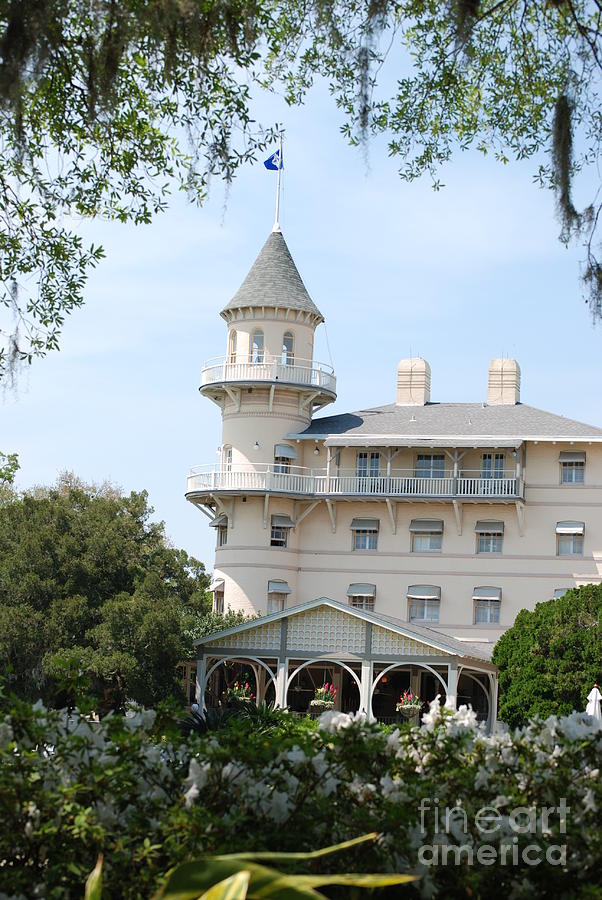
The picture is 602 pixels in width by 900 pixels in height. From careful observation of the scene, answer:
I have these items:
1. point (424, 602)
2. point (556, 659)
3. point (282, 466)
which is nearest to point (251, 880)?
point (556, 659)

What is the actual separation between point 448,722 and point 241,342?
4441 cm

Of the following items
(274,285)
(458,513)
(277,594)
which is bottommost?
(277,594)

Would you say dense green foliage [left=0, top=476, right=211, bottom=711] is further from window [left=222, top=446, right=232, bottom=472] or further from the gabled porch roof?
window [left=222, top=446, right=232, bottom=472]

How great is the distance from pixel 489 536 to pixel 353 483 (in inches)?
220

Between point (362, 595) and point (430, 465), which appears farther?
point (430, 465)

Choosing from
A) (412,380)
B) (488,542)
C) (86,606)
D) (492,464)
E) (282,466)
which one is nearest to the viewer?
(86,606)

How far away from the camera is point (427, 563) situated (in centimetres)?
4800

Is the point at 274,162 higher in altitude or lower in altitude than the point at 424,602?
higher

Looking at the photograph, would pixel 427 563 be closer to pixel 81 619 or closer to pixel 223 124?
pixel 81 619

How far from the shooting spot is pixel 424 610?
47562mm

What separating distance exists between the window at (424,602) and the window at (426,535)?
4.85ft

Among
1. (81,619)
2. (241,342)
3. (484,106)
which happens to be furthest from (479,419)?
(484,106)

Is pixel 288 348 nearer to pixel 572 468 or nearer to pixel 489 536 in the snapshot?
pixel 489 536

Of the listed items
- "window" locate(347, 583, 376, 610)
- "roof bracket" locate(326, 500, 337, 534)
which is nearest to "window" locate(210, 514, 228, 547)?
"roof bracket" locate(326, 500, 337, 534)
